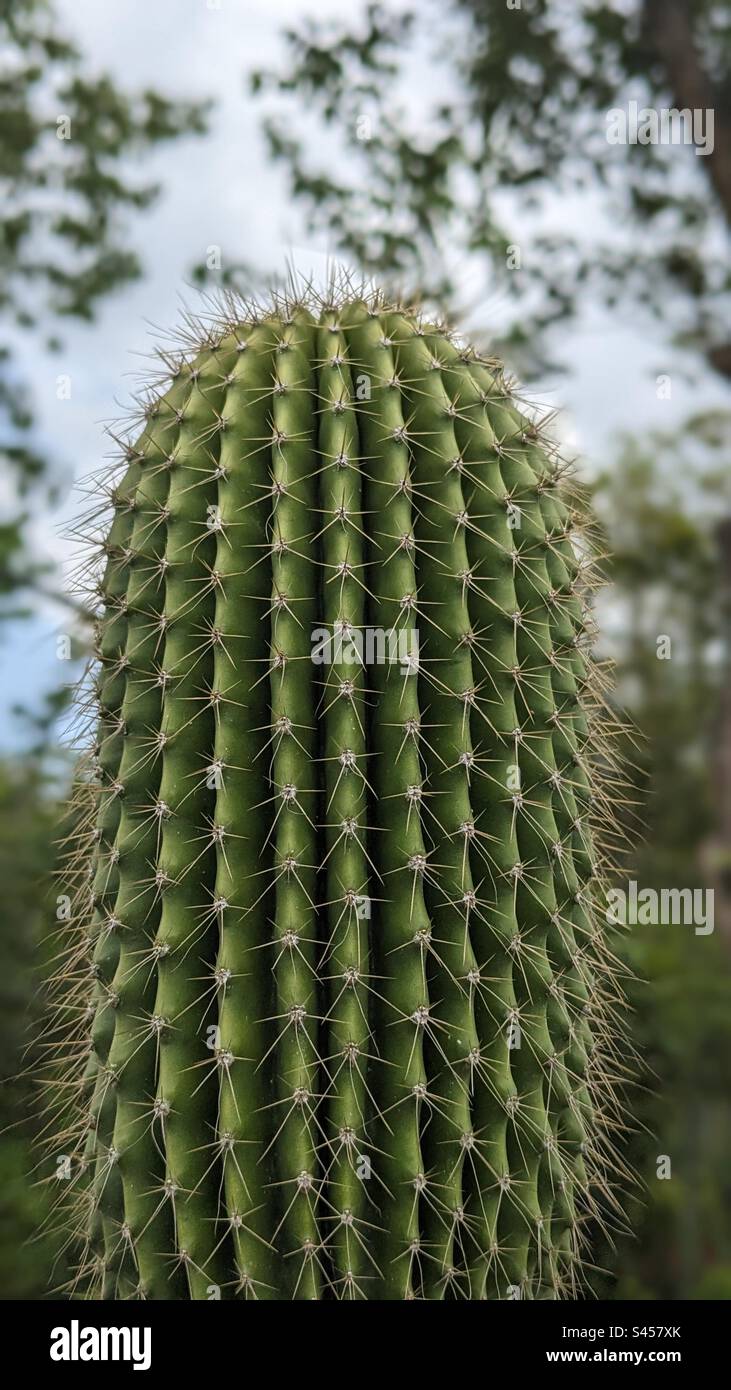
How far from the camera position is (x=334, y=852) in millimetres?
1792

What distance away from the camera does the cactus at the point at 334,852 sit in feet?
5.82

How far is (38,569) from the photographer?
458 cm

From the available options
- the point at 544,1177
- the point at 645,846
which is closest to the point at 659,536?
the point at 645,846

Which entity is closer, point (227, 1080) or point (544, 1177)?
point (227, 1080)

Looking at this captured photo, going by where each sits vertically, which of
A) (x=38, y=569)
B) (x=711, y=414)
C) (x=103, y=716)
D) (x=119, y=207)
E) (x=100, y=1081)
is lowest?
(x=100, y=1081)

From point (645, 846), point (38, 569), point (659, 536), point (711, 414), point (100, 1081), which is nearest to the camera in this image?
point (100, 1081)

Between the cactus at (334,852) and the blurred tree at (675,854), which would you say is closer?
the cactus at (334,852)

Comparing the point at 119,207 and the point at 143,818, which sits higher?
the point at 119,207

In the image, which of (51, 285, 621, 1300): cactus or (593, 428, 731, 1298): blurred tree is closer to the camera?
(51, 285, 621, 1300): cactus

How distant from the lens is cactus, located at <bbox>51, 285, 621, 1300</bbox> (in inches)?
69.9

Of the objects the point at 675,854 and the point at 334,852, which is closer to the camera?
the point at 334,852
